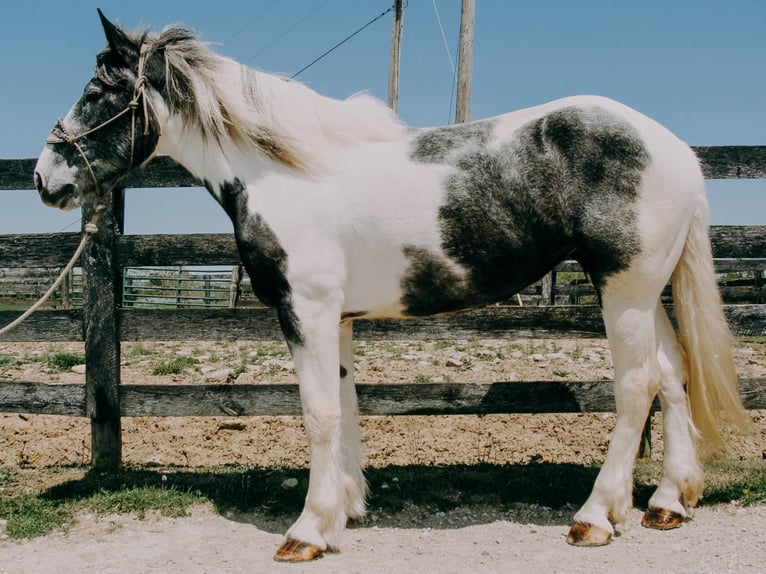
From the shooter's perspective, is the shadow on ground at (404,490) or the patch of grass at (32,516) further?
the shadow on ground at (404,490)

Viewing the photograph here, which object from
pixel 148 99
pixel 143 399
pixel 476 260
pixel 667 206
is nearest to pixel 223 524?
pixel 143 399

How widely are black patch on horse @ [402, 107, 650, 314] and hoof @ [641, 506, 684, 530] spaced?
1.24 metres

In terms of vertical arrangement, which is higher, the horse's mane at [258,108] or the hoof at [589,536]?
the horse's mane at [258,108]

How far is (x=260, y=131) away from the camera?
3334 millimetres

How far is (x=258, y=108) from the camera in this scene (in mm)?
3398

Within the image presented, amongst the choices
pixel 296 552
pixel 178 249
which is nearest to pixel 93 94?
pixel 178 249

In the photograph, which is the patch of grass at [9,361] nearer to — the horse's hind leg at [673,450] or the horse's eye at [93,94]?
the horse's eye at [93,94]

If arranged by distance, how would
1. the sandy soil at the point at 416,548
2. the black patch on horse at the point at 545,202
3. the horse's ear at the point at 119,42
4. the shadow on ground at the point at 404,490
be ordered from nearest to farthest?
the sandy soil at the point at 416,548 → the black patch on horse at the point at 545,202 → the horse's ear at the point at 119,42 → the shadow on ground at the point at 404,490

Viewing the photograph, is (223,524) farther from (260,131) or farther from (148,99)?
(148,99)

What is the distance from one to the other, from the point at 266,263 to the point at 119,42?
1.48 metres

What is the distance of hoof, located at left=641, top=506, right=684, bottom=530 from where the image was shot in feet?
10.7

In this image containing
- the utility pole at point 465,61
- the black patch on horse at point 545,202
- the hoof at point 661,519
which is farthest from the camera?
the utility pole at point 465,61

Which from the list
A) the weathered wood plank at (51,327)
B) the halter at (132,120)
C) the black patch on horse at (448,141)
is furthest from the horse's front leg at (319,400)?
the weathered wood plank at (51,327)

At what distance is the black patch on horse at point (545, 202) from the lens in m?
3.04
